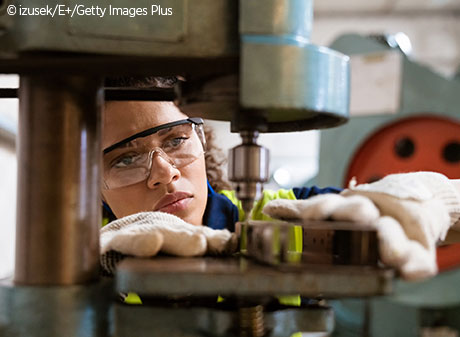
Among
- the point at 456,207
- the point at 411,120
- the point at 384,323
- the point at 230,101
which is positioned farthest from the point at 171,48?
the point at 384,323

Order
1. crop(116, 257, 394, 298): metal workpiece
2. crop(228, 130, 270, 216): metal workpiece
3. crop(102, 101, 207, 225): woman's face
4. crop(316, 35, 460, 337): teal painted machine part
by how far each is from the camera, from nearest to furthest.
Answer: crop(116, 257, 394, 298): metal workpiece, crop(228, 130, 270, 216): metal workpiece, crop(102, 101, 207, 225): woman's face, crop(316, 35, 460, 337): teal painted machine part

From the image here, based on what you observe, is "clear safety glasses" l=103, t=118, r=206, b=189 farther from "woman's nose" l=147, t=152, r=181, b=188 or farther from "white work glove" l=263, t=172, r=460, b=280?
"white work glove" l=263, t=172, r=460, b=280

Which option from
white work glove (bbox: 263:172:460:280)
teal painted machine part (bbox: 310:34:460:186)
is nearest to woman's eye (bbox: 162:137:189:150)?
white work glove (bbox: 263:172:460:280)

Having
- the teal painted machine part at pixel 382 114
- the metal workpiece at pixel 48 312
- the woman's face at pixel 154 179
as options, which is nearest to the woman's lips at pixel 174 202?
the woman's face at pixel 154 179

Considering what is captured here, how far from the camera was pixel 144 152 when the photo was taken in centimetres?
115

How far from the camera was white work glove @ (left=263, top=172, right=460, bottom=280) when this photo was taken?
527 mm

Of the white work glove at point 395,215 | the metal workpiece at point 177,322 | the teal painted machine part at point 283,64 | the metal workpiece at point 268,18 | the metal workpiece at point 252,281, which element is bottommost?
the metal workpiece at point 177,322

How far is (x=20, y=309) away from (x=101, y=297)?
8 centimetres

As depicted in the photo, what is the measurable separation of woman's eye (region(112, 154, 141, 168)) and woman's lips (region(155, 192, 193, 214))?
0.11 meters

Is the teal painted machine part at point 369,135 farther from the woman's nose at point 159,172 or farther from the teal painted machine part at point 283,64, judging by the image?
the teal painted machine part at point 283,64

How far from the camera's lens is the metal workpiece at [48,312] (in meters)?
0.53

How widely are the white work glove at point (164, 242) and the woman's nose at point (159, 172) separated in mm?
469

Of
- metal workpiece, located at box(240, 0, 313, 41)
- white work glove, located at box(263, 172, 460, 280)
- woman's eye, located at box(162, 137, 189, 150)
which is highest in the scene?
metal workpiece, located at box(240, 0, 313, 41)

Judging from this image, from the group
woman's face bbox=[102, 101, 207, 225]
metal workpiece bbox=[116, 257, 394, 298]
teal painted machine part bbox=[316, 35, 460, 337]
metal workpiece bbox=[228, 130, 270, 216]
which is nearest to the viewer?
metal workpiece bbox=[116, 257, 394, 298]
